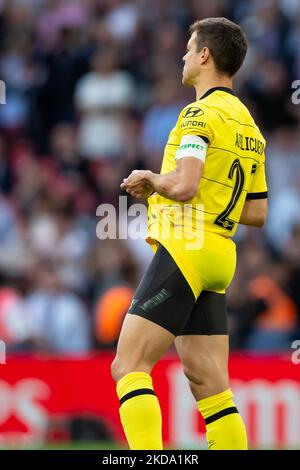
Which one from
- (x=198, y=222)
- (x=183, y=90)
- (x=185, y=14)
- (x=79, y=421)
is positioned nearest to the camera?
(x=198, y=222)

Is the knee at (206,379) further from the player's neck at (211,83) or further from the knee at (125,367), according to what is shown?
the player's neck at (211,83)

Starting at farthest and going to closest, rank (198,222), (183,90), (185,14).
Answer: (185,14)
(183,90)
(198,222)

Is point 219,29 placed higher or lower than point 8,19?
lower

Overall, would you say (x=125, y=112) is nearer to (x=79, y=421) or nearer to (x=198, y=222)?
(x=79, y=421)

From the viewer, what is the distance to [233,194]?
5.60 metres

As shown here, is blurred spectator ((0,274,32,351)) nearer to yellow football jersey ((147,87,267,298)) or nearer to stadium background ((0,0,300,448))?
stadium background ((0,0,300,448))

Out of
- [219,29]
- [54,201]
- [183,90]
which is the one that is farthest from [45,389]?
[219,29]

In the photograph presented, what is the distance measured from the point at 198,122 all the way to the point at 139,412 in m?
1.40

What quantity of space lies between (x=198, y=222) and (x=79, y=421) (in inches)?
192

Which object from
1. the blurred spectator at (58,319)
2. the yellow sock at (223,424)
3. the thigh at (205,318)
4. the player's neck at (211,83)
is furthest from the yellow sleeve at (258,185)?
the blurred spectator at (58,319)

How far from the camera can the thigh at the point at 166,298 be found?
5379 mm

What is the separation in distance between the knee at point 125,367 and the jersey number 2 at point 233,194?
0.80 meters

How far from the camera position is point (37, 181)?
42.4ft

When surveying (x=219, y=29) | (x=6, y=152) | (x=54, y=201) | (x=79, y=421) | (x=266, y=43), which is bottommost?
(x=79, y=421)
